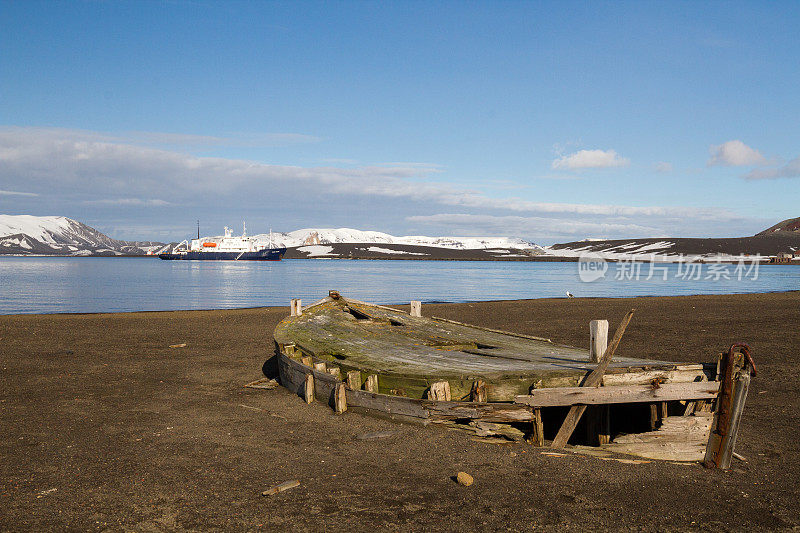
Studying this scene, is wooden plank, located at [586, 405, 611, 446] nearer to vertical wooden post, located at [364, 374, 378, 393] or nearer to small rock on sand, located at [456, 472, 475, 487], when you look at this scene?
small rock on sand, located at [456, 472, 475, 487]

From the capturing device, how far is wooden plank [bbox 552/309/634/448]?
7852 mm

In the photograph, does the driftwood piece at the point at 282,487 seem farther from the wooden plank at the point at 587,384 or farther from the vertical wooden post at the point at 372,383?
the wooden plank at the point at 587,384

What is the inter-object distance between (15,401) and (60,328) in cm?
1446

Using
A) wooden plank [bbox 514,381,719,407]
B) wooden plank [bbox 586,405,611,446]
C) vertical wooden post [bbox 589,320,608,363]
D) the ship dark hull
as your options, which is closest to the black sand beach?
wooden plank [bbox 586,405,611,446]

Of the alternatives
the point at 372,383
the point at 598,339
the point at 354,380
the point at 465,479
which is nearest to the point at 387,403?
the point at 372,383

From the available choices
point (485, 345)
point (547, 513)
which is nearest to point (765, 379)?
point (485, 345)

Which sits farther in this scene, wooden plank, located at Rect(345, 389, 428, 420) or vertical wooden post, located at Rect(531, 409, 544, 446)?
wooden plank, located at Rect(345, 389, 428, 420)

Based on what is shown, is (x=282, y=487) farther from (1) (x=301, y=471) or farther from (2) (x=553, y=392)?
(2) (x=553, y=392)

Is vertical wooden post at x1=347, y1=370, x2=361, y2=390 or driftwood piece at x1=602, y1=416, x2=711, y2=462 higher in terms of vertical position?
vertical wooden post at x1=347, y1=370, x2=361, y2=390

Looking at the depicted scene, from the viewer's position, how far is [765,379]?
44.5 feet

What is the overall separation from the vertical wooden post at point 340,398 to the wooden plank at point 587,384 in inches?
146

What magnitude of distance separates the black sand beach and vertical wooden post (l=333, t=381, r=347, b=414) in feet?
0.92

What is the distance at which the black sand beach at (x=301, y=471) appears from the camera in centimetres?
622

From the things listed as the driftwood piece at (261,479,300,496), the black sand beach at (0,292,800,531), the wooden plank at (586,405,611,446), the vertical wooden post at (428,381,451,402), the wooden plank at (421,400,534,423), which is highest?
the vertical wooden post at (428,381,451,402)
